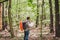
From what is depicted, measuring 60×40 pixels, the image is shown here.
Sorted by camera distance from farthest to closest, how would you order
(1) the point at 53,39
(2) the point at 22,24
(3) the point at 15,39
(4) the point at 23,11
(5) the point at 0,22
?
(4) the point at 23,11 → (5) the point at 0,22 → (3) the point at 15,39 → (1) the point at 53,39 → (2) the point at 22,24

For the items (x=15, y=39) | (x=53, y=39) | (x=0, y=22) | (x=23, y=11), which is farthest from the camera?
(x=23, y=11)

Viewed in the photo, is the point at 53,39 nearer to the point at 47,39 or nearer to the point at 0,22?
the point at 47,39

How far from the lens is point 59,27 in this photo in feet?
56.1

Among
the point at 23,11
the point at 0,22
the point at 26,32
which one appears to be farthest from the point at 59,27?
the point at 23,11

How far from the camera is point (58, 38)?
1697cm

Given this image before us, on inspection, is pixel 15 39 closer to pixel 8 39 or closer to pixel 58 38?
pixel 8 39

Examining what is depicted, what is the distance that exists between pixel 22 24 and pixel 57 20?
352 centimetres

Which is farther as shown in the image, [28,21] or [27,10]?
[27,10]

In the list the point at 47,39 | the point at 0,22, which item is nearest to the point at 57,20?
the point at 47,39

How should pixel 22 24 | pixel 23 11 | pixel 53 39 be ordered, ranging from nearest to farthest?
pixel 22 24
pixel 53 39
pixel 23 11

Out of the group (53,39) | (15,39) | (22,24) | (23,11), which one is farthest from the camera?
(23,11)

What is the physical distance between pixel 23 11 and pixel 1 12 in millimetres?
6045

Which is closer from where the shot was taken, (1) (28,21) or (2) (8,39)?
(1) (28,21)

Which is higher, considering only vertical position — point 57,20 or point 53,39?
point 57,20
